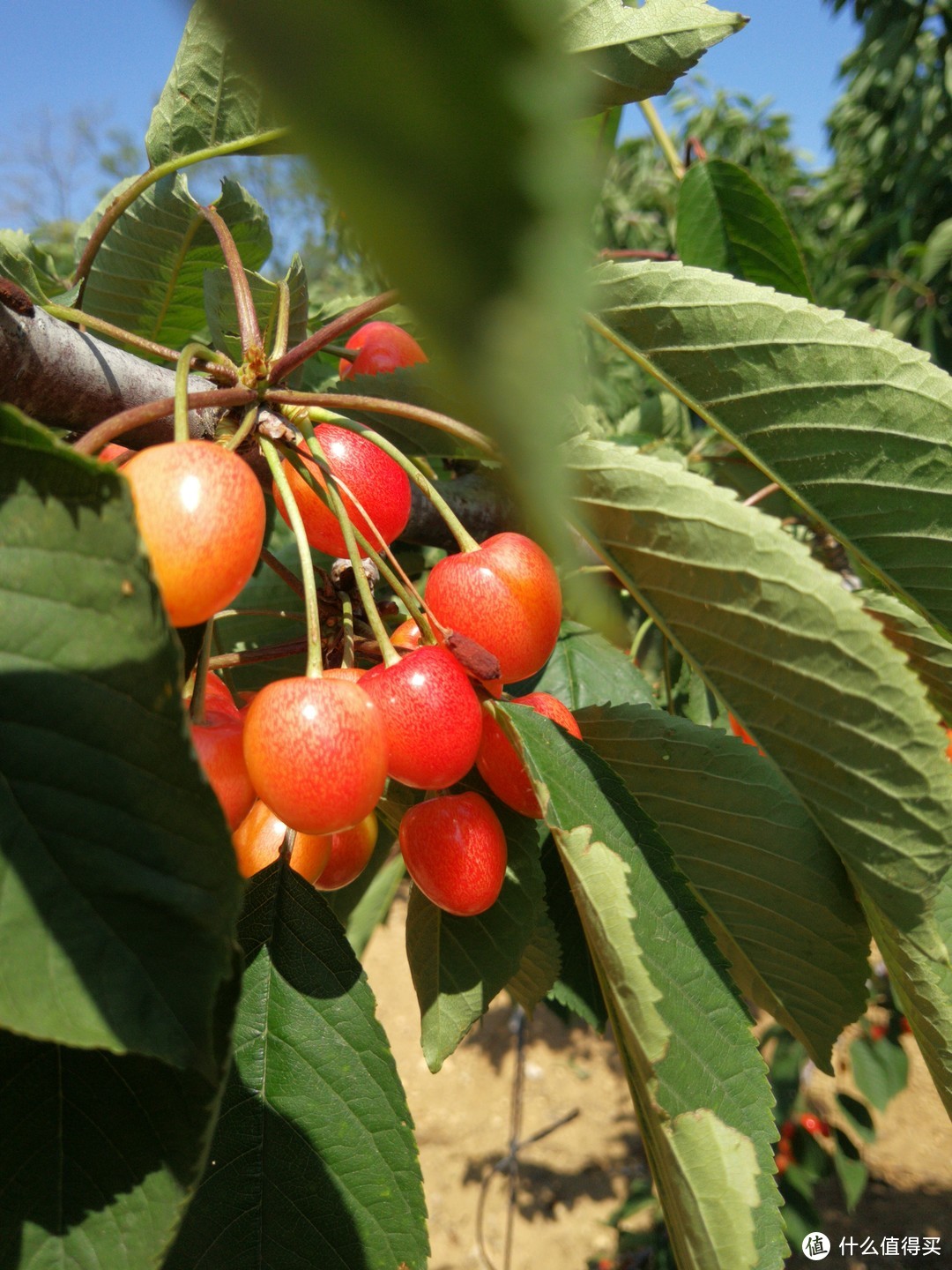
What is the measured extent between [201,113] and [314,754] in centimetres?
80

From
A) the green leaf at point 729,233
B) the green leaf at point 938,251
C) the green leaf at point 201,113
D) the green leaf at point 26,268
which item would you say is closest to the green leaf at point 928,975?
the green leaf at point 201,113

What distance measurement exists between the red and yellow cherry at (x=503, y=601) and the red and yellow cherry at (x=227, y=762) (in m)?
0.20

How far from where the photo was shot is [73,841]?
476 millimetres

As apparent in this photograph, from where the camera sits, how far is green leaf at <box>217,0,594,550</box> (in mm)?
120

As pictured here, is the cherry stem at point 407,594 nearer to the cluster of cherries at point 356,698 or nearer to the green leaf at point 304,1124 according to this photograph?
the cluster of cherries at point 356,698

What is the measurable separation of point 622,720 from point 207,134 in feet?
2.61

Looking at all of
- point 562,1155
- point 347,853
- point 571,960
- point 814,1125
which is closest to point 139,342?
point 347,853

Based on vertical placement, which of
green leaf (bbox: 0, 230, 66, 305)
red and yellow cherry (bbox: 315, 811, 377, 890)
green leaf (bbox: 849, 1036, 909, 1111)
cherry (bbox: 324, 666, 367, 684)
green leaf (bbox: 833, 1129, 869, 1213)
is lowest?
green leaf (bbox: 833, 1129, 869, 1213)

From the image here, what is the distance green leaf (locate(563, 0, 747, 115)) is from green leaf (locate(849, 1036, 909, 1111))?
338 cm

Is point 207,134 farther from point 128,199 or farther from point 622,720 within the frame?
point 622,720

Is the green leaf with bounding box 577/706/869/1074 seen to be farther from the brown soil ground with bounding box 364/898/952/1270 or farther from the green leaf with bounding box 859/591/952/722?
the brown soil ground with bounding box 364/898/952/1270

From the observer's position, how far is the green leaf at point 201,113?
37.8 inches

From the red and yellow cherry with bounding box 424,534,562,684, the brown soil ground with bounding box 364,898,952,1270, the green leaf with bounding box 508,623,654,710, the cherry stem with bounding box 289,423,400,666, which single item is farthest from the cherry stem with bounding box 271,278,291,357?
the brown soil ground with bounding box 364,898,952,1270

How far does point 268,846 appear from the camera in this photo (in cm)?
77
